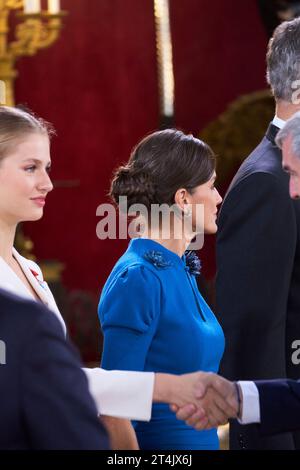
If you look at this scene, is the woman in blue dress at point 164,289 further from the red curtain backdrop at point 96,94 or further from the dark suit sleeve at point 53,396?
the red curtain backdrop at point 96,94

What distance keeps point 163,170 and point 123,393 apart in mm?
606

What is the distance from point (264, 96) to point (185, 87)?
0.60 metres

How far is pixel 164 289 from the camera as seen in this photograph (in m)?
2.46

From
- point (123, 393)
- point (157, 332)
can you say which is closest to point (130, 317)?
point (157, 332)

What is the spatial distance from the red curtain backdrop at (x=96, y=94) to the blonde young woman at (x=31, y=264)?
4.95 metres

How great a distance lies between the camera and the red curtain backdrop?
24.5 feet

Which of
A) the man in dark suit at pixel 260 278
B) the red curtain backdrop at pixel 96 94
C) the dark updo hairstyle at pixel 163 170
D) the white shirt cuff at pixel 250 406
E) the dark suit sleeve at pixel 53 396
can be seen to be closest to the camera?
the dark suit sleeve at pixel 53 396

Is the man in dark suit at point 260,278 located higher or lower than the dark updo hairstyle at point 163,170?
lower

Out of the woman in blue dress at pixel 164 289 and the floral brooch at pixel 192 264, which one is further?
the floral brooch at pixel 192 264

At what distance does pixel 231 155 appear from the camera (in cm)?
739

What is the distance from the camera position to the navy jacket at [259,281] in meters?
2.73

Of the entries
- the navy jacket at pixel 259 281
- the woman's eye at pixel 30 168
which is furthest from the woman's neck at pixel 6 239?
the navy jacket at pixel 259 281

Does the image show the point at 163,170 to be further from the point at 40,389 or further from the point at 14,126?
the point at 40,389

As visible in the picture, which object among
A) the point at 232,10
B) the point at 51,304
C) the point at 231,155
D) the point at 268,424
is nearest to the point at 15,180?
the point at 51,304
